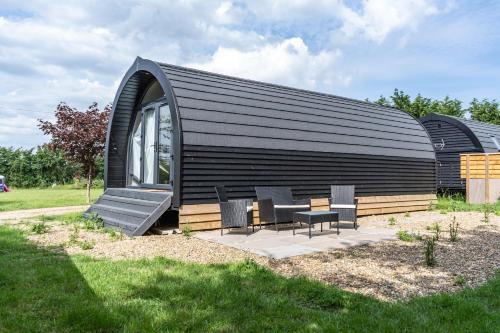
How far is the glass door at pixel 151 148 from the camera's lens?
30.3 ft

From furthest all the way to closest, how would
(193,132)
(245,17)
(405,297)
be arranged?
1. (245,17)
2. (193,132)
3. (405,297)

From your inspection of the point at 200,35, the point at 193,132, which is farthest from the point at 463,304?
the point at 200,35

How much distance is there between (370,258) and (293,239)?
172cm

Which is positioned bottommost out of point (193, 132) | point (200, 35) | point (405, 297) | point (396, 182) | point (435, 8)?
point (405, 297)

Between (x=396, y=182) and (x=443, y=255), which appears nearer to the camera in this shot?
(x=443, y=255)

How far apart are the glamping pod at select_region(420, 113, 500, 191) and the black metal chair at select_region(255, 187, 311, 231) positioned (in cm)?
1222

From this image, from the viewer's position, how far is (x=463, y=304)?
3311 mm

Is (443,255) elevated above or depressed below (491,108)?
below

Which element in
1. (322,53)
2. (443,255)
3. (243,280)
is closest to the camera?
(243,280)

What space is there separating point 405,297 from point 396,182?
8.73 metres

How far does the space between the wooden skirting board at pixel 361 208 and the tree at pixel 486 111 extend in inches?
913

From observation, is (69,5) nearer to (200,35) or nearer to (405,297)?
(200,35)

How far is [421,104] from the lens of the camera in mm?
29781

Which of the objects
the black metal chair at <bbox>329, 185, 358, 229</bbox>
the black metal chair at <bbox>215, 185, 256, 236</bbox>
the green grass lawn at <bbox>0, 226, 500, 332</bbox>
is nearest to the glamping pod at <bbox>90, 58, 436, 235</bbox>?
the black metal chair at <bbox>215, 185, 256, 236</bbox>
